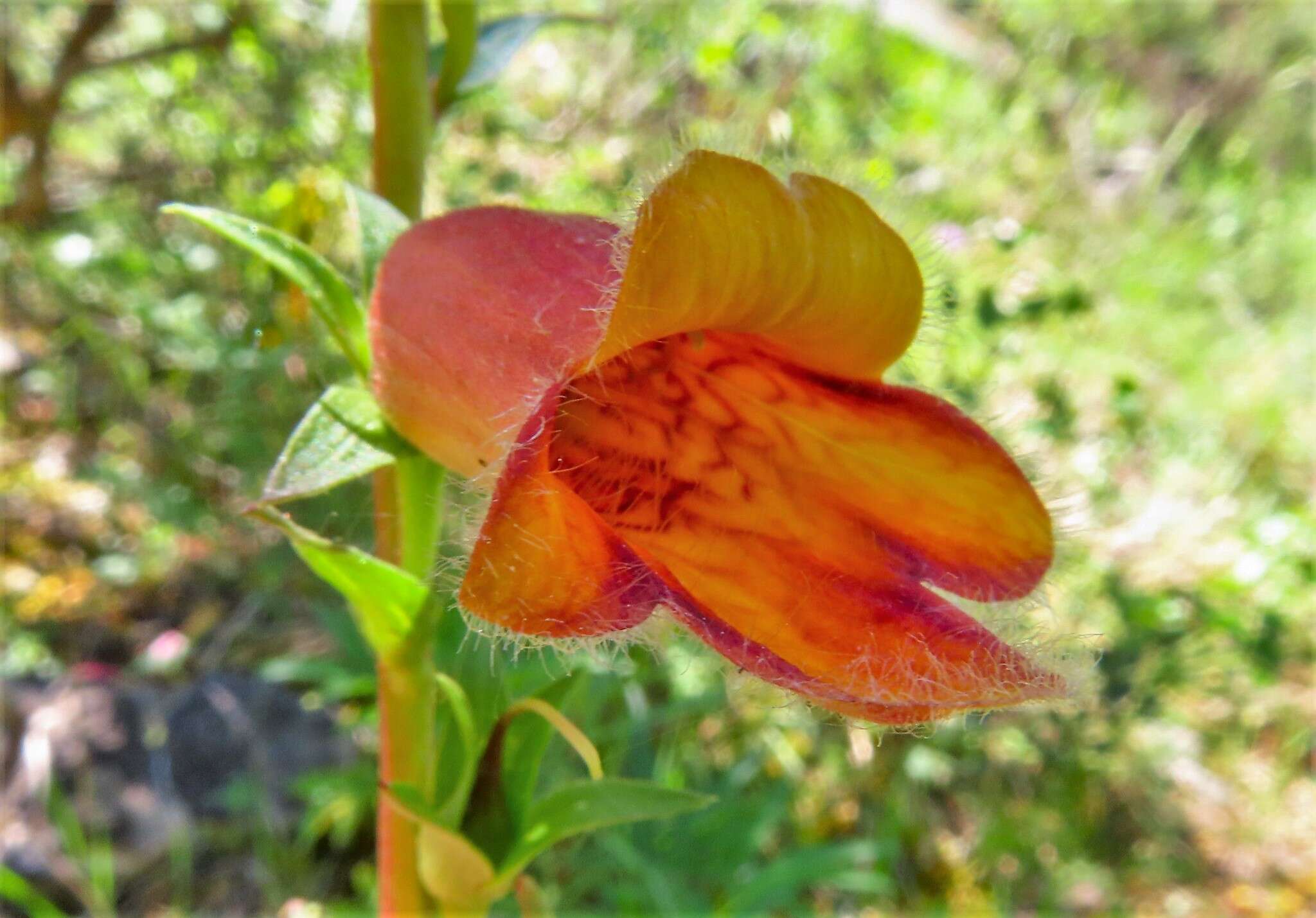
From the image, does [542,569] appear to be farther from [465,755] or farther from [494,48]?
[494,48]

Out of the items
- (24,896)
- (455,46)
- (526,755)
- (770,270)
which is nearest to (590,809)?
(526,755)

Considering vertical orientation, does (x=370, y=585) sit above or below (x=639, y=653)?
above

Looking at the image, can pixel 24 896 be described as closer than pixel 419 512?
No

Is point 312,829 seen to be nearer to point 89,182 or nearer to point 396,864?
point 396,864

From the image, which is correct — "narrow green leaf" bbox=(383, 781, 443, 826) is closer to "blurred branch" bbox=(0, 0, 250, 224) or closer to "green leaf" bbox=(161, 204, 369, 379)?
"green leaf" bbox=(161, 204, 369, 379)

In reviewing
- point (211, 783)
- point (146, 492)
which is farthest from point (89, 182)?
point (211, 783)

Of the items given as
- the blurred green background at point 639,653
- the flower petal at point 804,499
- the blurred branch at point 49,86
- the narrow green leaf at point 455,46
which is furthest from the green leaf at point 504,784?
the blurred branch at point 49,86
